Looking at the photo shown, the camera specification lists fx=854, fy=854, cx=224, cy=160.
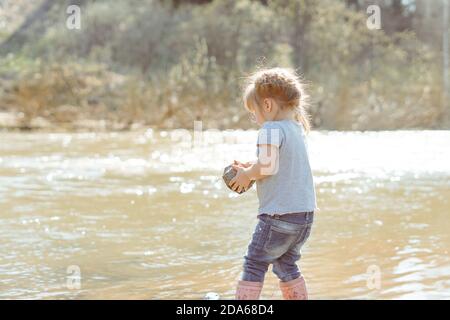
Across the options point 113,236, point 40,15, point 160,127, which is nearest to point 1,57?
point 40,15

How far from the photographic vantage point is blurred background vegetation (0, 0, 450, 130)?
17078 mm

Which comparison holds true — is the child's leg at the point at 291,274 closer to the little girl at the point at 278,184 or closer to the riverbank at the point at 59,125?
the little girl at the point at 278,184

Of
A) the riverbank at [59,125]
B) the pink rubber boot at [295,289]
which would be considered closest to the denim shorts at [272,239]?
the pink rubber boot at [295,289]

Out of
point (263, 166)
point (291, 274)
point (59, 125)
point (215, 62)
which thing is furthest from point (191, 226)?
point (215, 62)

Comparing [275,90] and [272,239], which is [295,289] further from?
[275,90]

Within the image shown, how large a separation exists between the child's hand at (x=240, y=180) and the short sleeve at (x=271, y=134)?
0.49 ft

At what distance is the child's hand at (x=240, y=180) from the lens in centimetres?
368

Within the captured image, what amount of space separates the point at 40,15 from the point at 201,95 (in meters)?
7.95

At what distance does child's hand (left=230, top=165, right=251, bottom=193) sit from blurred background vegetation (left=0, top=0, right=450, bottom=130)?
510 inches

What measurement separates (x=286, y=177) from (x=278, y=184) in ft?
0.16

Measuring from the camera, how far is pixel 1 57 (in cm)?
2131

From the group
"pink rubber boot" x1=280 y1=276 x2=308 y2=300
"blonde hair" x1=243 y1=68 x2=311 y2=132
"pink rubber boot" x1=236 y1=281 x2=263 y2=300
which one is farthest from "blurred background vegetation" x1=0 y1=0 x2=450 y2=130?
"pink rubber boot" x1=236 y1=281 x2=263 y2=300

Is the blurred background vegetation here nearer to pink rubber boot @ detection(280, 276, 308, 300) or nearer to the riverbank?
the riverbank
